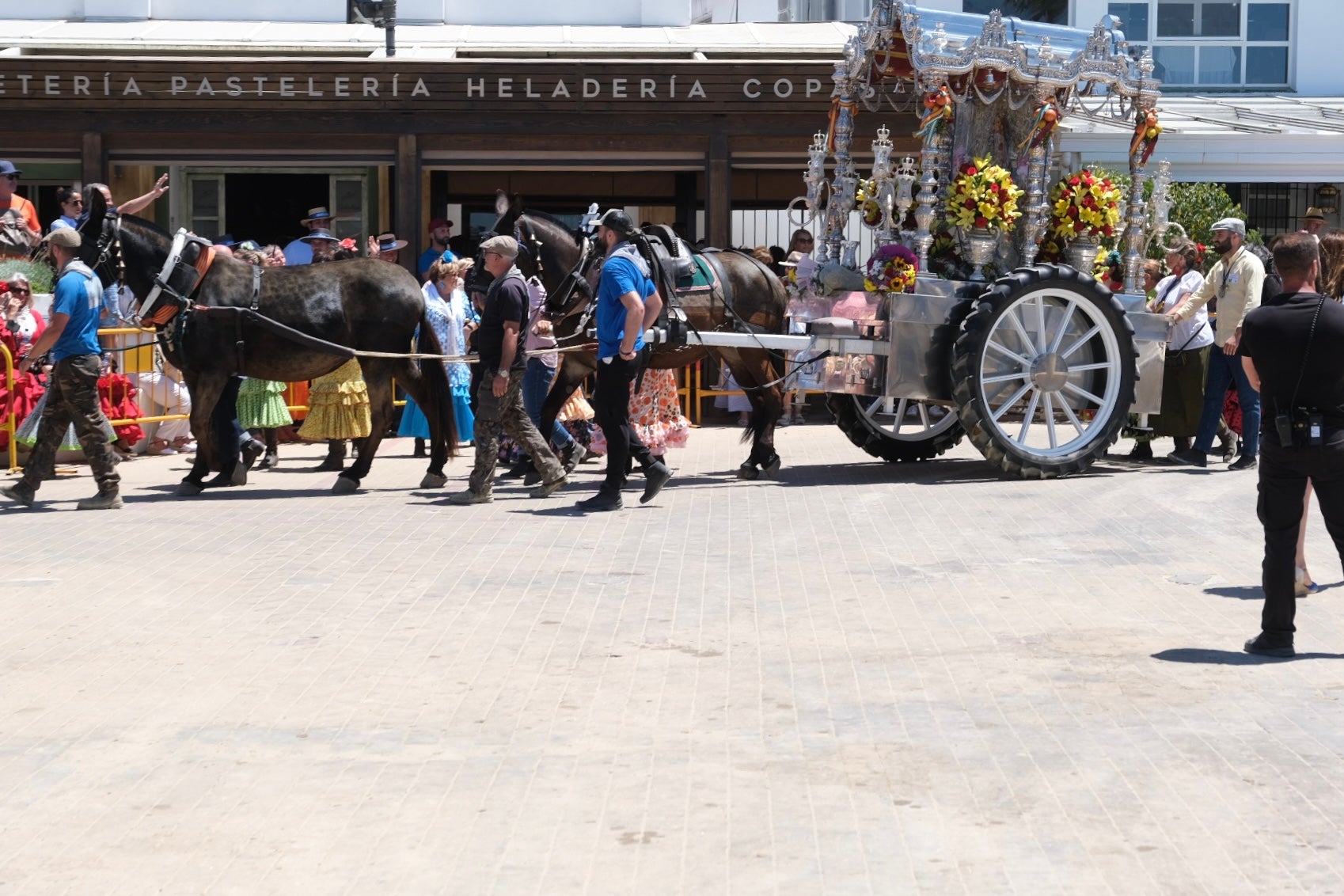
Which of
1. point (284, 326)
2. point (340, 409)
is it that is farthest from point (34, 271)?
point (284, 326)

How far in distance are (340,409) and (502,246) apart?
135 inches

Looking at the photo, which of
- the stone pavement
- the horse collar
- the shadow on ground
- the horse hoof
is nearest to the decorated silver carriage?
the stone pavement

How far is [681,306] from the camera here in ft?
43.4

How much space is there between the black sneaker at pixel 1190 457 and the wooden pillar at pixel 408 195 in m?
9.02

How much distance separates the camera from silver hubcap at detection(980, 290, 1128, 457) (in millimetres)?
13000

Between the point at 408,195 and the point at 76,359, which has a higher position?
the point at 408,195

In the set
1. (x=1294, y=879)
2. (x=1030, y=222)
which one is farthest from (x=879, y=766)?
(x=1030, y=222)

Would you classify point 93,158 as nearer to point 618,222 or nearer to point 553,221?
point 553,221

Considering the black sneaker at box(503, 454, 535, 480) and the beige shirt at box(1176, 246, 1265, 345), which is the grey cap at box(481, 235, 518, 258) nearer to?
the black sneaker at box(503, 454, 535, 480)

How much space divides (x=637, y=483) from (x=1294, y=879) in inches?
352

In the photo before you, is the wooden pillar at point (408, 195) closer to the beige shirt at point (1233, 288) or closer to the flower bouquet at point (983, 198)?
the flower bouquet at point (983, 198)

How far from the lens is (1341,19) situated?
26312 mm

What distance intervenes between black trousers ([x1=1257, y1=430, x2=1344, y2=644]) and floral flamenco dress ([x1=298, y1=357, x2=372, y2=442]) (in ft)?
29.1

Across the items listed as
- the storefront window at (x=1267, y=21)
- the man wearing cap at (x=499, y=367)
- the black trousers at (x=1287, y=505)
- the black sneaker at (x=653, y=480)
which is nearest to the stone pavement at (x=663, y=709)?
the black trousers at (x=1287, y=505)
